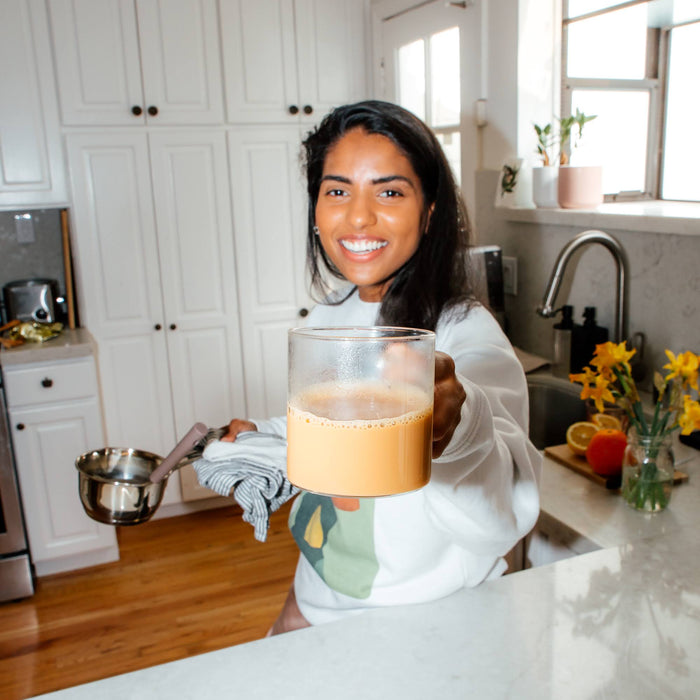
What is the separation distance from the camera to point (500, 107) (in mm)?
2303

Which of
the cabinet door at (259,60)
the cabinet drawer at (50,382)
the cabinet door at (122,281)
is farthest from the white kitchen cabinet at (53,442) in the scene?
the cabinet door at (259,60)

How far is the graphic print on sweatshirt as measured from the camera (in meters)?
1.01

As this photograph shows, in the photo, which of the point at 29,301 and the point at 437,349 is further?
the point at 29,301

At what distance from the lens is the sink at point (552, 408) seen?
1925mm

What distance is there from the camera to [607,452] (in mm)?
1302

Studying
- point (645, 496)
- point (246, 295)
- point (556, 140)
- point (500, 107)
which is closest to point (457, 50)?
point (500, 107)

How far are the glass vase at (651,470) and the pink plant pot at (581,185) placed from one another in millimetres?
1066

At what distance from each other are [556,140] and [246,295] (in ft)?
4.67

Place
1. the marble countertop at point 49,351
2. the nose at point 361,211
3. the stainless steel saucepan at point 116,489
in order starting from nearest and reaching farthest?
the nose at point 361,211 → the stainless steel saucepan at point 116,489 → the marble countertop at point 49,351

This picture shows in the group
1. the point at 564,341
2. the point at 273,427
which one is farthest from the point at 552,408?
the point at 273,427

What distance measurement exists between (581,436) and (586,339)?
0.53m

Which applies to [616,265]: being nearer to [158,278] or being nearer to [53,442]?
[158,278]

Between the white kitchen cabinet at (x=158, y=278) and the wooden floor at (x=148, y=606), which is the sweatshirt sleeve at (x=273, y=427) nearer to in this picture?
the wooden floor at (x=148, y=606)

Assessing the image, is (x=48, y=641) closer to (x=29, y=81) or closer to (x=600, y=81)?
(x=29, y=81)
